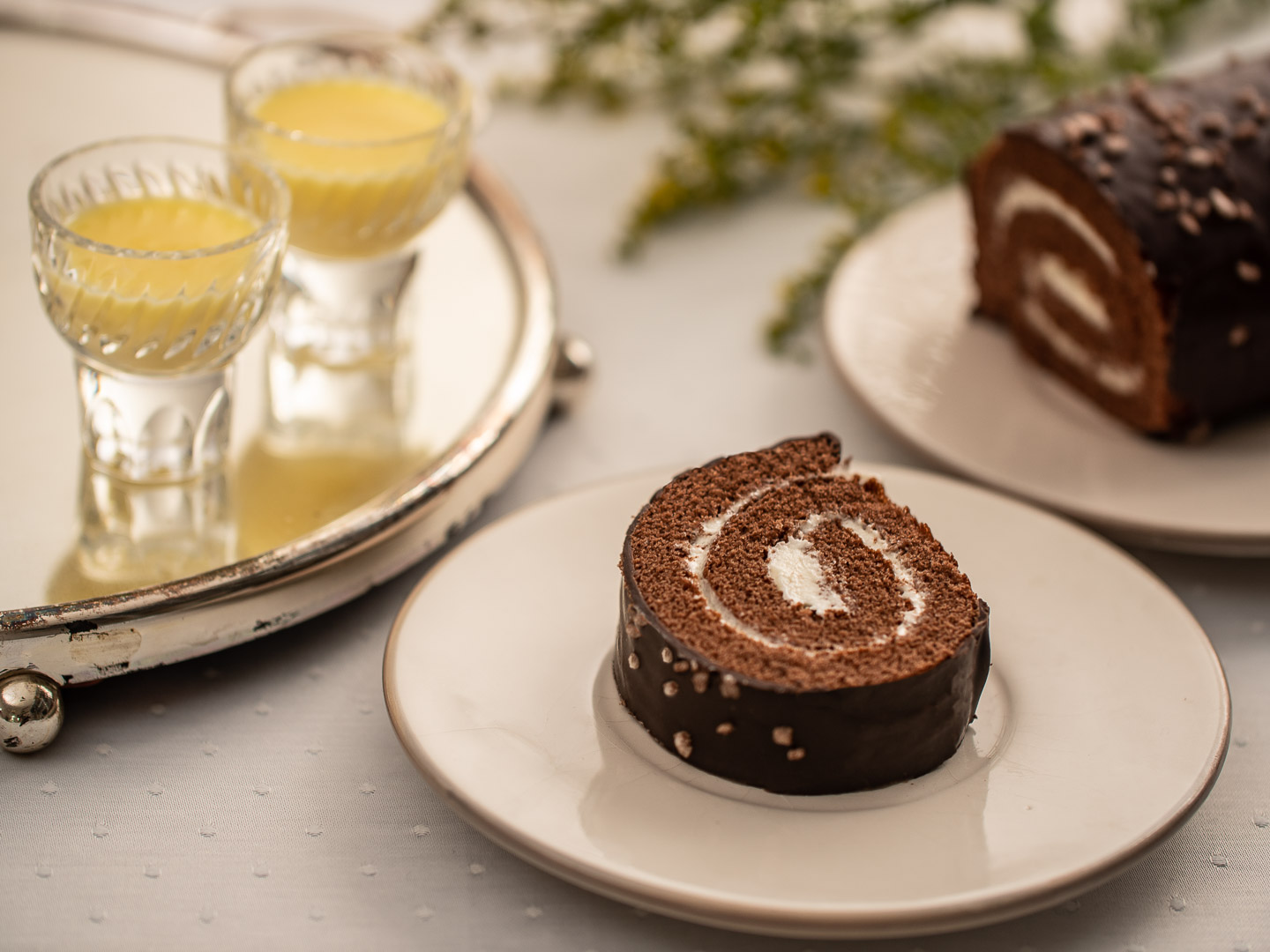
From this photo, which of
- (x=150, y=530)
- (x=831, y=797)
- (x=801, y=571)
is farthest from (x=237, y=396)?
(x=831, y=797)

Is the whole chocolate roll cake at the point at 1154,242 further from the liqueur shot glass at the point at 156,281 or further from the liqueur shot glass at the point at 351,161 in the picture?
the liqueur shot glass at the point at 156,281

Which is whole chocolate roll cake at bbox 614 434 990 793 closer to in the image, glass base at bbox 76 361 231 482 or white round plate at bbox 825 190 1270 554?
white round plate at bbox 825 190 1270 554

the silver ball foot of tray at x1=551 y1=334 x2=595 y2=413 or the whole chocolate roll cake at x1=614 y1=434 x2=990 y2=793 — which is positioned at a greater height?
the whole chocolate roll cake at x1=614 y1=434 x2=990 y2=793

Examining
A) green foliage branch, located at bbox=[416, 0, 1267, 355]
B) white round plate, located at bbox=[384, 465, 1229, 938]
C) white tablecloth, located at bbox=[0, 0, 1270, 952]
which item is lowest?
white tablecloth, located at bbox=[0, 0, 1270, 952]

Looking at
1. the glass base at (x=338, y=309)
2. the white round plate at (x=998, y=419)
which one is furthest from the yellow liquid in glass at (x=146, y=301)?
the white round plate at (x=998, y=419)

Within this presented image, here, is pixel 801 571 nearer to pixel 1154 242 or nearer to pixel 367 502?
pixel 367 502

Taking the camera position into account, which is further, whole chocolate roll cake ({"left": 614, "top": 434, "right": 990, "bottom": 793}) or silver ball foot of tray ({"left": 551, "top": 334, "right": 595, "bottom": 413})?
silver ball foot of tray ({"left": 551, "top": 334, "right": 595, "bottom": 413})

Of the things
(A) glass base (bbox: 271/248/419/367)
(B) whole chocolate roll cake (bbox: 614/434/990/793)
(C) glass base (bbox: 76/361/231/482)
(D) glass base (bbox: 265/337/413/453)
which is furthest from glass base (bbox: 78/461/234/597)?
(B) whole chocolate roll cake (bbox: 614/434/990/793)

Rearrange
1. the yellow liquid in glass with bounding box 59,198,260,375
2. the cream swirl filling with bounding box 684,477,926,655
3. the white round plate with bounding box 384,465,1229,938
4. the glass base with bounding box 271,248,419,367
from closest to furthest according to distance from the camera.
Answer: the white round plate with bounding box 384,465,1229,938
the cream swirl filling with bounding box 684,477,926,655
the yellow liquid in glass with bounding box 59,198,260,375
the glass base with bounding box 271,248,419,367
